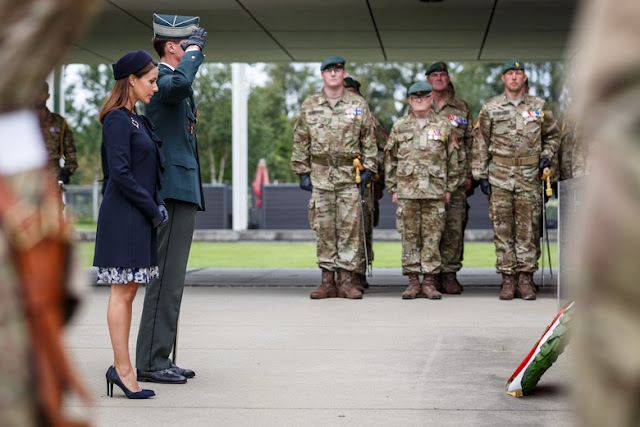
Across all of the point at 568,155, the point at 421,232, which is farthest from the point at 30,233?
the point at 568,155

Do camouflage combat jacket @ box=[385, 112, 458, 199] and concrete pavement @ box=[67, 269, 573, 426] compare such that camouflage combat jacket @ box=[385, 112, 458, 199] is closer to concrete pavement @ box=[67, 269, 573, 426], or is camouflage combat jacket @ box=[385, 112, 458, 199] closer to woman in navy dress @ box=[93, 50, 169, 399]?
concrete pavement @ box=[67, 269, 573, 426]

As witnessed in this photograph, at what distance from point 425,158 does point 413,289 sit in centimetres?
142

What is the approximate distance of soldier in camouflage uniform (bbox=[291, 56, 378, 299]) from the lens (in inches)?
421

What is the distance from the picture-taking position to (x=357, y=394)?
5.36 meters

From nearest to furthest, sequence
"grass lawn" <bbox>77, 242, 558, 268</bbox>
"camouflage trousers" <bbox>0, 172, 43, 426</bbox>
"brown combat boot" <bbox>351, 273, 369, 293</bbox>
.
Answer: "camouflage trousers" <bbox>0, 172, 43, 426</bbox> → "brown combat boot" <bbox>351, 273, 369, 293</bbox> → "grass lawn" <bbox>77, 242, 558, 268</bbox>

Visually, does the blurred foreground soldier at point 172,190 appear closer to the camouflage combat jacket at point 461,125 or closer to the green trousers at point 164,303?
the green trousers at point 164,303

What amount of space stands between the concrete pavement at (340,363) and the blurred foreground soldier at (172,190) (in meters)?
0.20

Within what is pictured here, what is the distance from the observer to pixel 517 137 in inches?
411

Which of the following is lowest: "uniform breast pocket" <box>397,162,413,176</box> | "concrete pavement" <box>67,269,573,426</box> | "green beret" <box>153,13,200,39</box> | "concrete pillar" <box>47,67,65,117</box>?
"concrete pavement" <box>67,269,573,426</box>

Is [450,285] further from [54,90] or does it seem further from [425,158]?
[54,90]

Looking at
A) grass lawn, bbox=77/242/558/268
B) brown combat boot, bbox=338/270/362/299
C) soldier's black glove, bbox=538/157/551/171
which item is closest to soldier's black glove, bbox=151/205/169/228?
brown combat boot, bbox=338/270/362/299

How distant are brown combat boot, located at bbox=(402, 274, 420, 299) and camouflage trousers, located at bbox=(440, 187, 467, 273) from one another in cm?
55

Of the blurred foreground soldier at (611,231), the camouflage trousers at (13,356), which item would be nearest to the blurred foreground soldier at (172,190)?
the camouflage trousers at (13,356)

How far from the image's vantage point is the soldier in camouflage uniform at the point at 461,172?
36.5 ft
